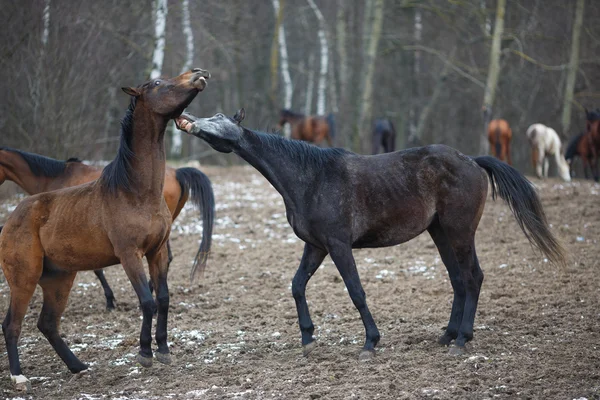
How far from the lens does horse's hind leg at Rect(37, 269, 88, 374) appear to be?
5.60 meters

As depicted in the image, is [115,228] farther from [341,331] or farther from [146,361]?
[341,331]

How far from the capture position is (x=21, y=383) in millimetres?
5215

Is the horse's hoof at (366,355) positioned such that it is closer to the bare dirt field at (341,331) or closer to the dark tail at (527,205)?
the bare dirt field at (341,331)

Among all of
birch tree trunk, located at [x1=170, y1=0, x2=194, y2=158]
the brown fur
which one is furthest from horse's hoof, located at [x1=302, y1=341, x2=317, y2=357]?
the brown fur

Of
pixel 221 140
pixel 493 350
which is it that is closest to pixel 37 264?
pixel 221 140

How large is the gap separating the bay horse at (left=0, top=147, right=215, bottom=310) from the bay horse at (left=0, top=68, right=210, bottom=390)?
2085 millimetres

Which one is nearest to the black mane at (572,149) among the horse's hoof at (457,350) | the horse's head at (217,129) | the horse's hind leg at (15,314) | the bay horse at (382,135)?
the bay horse at (382,135)

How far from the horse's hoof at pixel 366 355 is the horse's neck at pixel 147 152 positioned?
2.10 meters

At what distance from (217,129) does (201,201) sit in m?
2.59

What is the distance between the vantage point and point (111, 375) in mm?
5383

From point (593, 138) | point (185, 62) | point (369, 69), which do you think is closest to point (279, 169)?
point (369, 69)

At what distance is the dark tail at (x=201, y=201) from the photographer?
774 centimetres

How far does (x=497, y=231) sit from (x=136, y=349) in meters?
6.34

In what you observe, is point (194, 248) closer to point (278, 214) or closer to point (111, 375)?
point (278, 214)
